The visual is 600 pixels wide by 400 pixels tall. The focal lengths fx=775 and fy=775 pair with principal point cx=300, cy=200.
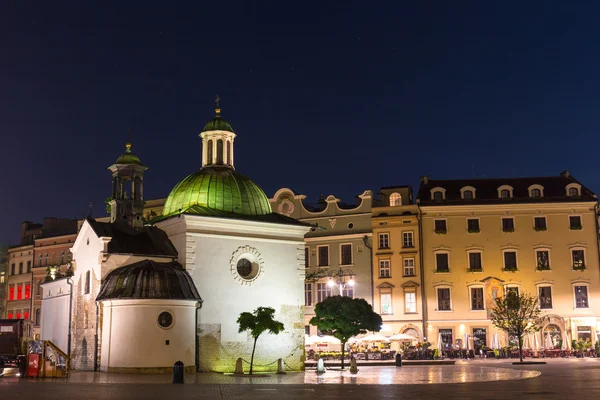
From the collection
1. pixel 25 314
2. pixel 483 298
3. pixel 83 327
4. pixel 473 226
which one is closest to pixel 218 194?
pixel 83 327

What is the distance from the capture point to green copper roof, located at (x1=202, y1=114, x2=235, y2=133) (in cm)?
4994

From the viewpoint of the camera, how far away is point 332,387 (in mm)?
29219

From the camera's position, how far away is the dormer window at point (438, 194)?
67125 mm

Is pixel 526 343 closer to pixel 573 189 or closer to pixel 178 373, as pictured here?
pixel 573 189

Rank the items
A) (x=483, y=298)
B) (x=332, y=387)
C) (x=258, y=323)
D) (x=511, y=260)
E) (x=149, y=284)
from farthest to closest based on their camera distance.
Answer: (x=511, y=260)
(x=483, y=298)
(x=258, y=323)
(x=149, y=284)
(x=332, y=387)

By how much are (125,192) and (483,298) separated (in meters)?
30.8

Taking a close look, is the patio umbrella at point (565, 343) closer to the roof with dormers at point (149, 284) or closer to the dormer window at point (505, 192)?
the dormer window at point (505, 192)

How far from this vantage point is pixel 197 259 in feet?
145

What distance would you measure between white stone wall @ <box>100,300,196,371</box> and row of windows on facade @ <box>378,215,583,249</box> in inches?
1126

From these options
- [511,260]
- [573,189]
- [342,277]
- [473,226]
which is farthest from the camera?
[342,277]

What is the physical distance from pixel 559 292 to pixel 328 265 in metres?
19.3

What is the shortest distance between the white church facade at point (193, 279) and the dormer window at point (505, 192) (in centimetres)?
2488

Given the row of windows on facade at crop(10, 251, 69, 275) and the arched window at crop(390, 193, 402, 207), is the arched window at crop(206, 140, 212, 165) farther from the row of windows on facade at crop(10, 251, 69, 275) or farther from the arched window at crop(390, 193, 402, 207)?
the row of windows on facade at crop(10, 251, 69, 275)

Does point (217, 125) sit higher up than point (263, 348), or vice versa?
point (217, 125)
